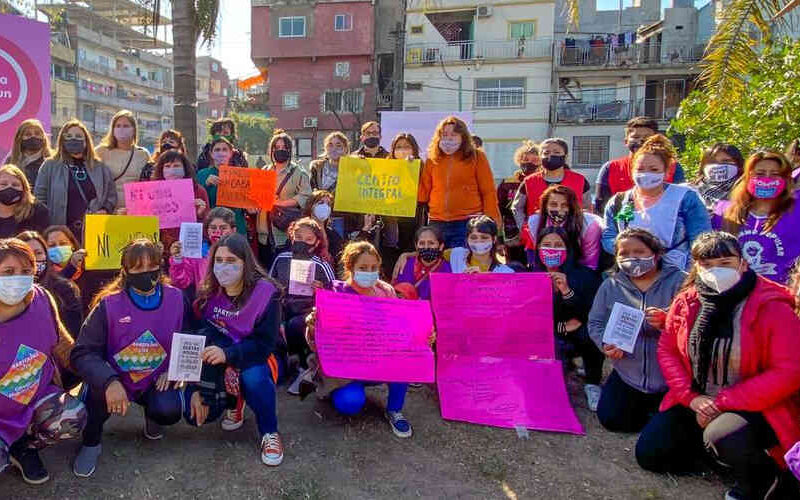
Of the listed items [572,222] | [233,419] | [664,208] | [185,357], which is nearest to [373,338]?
[233,419]

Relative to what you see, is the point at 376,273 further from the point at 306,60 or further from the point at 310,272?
the point at 306,60

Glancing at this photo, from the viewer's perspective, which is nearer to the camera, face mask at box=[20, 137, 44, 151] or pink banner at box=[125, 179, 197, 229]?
pink banner at box=[125, 179, 197, 229]

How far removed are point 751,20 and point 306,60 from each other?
3281 centimetres

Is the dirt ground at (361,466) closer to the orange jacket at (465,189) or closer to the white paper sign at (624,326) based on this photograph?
the white paper sign at (624,326)

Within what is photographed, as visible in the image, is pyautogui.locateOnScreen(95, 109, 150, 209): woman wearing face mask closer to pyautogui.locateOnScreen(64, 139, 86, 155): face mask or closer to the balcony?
pyautogui.locateOnScreen(64, 139, 86, 155): face mask

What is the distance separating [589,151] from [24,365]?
1288 inches

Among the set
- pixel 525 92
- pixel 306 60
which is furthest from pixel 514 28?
pixel 306 60

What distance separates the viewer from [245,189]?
20.3 ft

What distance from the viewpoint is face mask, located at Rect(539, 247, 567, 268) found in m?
4.93

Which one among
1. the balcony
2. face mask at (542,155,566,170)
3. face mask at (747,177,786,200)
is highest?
the balcony

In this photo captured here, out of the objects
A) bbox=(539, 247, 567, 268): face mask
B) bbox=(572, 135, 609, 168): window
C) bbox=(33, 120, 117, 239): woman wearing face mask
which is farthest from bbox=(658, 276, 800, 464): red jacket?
bbox=(572, 135, 609, 168): window

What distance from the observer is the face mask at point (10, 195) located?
4.68 metres

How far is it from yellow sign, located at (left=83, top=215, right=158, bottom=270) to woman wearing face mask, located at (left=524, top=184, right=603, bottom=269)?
3458 mm

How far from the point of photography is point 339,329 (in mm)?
4168
